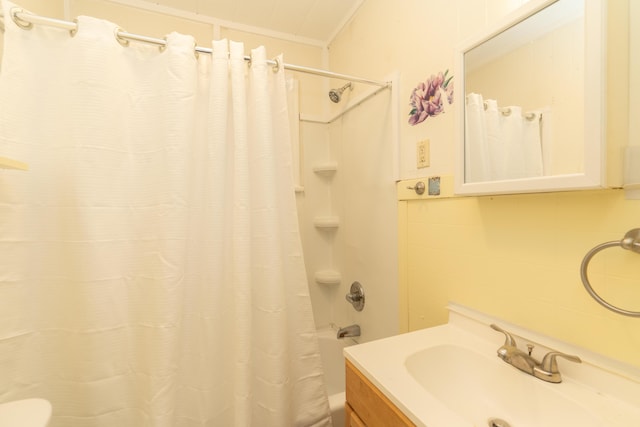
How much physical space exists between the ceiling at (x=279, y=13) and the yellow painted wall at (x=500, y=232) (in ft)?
1.12

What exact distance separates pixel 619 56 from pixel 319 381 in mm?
1331

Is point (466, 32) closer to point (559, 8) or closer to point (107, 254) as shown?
point (559, 8)

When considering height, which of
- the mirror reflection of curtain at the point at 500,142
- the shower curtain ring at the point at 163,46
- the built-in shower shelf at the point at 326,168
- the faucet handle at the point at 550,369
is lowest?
the faucet handle at the point at 550,369

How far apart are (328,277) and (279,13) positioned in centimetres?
174

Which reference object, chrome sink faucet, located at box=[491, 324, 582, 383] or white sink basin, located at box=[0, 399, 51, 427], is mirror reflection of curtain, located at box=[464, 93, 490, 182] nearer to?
chrome sink faucet, located at box=[491, 324, 582, 383]

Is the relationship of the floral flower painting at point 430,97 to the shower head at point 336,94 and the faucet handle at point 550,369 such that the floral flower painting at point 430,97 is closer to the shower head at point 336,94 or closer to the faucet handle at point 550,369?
the shower head at point 336,94

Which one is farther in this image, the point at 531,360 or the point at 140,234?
the point at 140,234

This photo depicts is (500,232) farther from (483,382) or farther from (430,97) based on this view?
(430,97)

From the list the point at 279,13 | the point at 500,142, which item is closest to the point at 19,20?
the point at 279,13

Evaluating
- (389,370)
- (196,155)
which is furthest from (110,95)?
(389,370)

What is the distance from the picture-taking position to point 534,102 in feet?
2.32

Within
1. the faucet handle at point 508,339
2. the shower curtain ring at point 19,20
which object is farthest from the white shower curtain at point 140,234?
the faucet handle at point 508,339

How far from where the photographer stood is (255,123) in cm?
104

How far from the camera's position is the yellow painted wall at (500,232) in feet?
1.84
